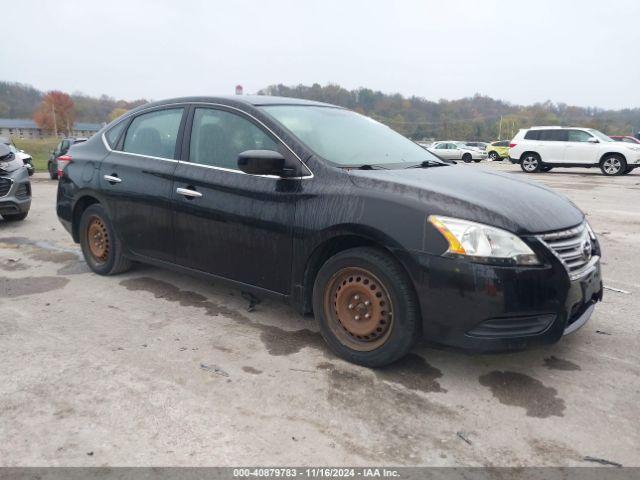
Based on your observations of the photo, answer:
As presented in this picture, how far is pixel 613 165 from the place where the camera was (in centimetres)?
1845

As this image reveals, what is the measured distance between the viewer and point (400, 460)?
2.25 meters

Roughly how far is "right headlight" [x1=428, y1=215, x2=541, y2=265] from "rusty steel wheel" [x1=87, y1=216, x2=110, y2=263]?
339 centimetres

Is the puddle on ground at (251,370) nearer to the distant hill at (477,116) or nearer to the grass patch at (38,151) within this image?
the grass patch at (38,151)

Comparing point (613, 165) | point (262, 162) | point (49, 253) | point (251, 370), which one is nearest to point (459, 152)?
point (613, 165)

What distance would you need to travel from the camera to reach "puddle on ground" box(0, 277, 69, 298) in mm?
4547

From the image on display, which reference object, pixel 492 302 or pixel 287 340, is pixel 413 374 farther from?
pixel 287 340

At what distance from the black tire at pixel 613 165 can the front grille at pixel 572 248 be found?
58.4 feet

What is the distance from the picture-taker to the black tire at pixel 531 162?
19.9 m

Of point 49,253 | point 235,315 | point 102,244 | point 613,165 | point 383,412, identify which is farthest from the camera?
point 613,165

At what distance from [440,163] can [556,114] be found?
101 metres

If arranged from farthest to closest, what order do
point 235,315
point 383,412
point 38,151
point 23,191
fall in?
point 38,151
point 23,191
point 235,315
point 383,412

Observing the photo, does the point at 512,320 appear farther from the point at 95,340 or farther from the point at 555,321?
the point at 95,340

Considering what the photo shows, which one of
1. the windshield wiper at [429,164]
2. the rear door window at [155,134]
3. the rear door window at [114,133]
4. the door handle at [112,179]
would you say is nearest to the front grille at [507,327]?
the windshield wiper at [429,164]

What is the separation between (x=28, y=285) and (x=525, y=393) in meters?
4.28
